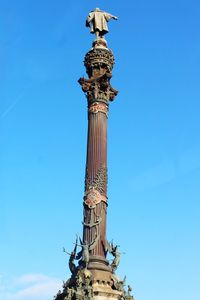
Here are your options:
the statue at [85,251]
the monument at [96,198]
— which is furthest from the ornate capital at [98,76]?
the statue at [85,251]

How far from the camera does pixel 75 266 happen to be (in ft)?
97.6

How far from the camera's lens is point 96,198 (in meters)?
31.3

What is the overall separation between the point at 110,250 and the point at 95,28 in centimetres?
1543

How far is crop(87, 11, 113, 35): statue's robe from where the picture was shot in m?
36.8

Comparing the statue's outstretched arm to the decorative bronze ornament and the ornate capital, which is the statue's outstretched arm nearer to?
Result: the ornate capital

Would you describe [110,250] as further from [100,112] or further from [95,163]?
[100,112]

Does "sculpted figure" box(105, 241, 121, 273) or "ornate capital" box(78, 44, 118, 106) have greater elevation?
"ornate capital" box(78, 44, 118, 106)

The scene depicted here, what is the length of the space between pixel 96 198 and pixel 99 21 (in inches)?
511

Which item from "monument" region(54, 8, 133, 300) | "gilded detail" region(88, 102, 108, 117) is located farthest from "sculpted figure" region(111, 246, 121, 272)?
"gilded detail" region(88, 102, 108, 117)

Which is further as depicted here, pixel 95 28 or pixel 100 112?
pixel 95 28

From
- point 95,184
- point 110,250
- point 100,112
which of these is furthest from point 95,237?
point 100,112

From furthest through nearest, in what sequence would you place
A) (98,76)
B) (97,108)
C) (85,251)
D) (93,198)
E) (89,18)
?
1. (89,18)
2. (98,76)
3. (97,108)
4. (93,198)
5. (85,251)

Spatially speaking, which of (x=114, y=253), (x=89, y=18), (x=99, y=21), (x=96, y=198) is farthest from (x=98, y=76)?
(x=114, y=253)

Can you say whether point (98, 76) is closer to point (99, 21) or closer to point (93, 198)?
point (99, 21)
